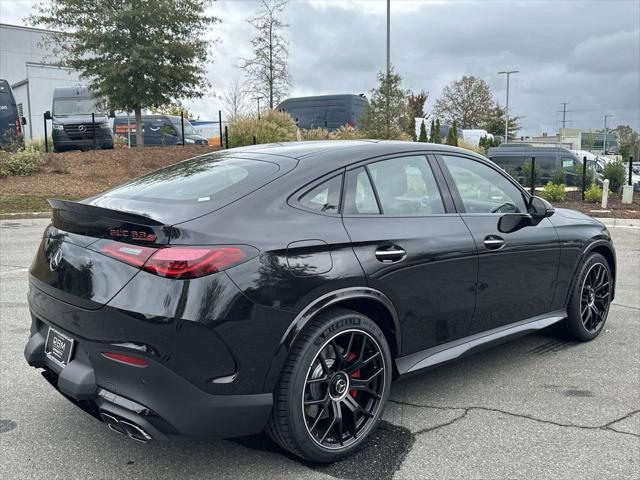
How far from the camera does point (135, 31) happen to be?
712 inches

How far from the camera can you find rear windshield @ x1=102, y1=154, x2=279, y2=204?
3.07 m

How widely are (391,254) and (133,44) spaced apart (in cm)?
1689

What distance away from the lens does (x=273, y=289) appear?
2736mm

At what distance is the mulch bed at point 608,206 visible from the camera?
15.3 metres

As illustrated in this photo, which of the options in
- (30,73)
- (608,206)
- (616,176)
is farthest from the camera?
(30,73)

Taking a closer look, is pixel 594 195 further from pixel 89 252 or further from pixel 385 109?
pixel 89 252

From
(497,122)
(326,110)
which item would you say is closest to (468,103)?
(497,122)

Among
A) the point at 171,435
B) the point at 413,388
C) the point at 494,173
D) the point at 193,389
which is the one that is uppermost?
the point at 494,173

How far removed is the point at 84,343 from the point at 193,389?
1.91 feet

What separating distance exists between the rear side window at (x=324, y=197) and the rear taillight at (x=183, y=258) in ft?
1.68

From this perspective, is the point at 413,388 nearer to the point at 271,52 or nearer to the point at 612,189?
the point at 612,189

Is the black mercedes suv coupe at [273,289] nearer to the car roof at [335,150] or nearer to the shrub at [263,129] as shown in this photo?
the car roof at [335,150]

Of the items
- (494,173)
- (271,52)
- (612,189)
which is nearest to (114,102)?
(271,52)

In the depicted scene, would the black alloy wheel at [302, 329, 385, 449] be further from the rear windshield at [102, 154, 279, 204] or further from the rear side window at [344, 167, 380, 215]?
the rear windshield at [102, 154, 279, 204]
